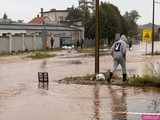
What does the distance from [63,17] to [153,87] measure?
118 meters

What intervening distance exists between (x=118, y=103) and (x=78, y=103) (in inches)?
39.4

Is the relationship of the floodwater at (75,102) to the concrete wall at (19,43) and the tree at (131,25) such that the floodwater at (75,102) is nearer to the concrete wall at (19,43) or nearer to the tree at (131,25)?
the concrete wall at (19,43)

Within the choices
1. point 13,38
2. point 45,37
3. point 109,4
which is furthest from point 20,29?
point 109,4

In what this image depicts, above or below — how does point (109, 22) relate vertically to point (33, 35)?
above

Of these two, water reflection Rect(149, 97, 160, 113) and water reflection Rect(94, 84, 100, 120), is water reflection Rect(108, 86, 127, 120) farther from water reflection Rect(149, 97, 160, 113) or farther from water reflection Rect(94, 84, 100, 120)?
water reflection Rect(149, 97, 160, 113)

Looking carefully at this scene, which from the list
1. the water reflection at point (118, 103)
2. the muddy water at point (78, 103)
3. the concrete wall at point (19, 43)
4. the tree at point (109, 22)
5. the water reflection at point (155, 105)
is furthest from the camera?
the tree at point (109, 22)

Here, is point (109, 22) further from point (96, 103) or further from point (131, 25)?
point (96, 103)

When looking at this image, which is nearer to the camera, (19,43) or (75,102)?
(75,102)

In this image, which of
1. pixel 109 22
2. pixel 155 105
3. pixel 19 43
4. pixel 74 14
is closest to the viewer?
pixel 155 105

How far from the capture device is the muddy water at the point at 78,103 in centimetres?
1195

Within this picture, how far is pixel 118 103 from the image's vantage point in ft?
45.4

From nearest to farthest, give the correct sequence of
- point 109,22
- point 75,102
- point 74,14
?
point 75,102 < point 109,22 < point 74,14

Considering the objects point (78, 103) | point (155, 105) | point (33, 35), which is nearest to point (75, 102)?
point (78, 103)

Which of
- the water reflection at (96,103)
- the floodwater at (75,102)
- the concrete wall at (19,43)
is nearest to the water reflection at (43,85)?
the floodwater at (75,102)
